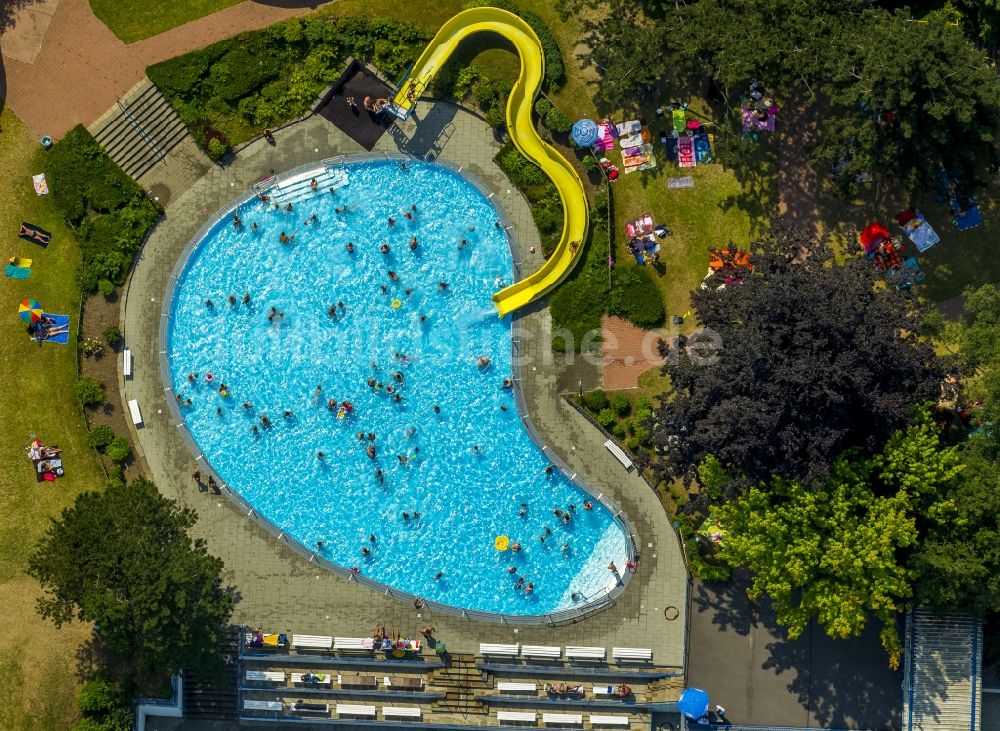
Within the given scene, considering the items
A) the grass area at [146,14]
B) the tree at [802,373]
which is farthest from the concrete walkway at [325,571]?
the tree at [802,373]

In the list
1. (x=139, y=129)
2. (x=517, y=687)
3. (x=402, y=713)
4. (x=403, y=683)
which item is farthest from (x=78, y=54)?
(x=517, y=687)

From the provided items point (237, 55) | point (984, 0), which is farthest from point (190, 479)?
point (984, 0)

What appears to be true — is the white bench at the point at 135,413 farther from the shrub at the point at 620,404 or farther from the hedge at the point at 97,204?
the shrub at the point at 620,404

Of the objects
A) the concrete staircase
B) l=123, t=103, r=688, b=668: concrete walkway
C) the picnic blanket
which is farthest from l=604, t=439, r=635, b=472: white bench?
the picnic blanket

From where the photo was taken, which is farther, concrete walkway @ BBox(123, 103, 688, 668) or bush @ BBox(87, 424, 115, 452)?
bush @ BBox(87, 424, 115, 452)

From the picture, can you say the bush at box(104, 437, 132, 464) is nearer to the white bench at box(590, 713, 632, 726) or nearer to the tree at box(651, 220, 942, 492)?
the white bench at box(590, 713, 632, 726)

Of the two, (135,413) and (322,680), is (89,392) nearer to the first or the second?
(135,413)

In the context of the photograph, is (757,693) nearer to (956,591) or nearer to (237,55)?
(956,591)
